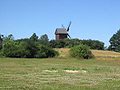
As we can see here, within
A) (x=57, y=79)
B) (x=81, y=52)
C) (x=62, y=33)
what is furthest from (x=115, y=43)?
(x=57, y=79)

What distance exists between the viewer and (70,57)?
90625mm

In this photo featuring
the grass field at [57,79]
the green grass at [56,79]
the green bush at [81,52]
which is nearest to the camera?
the green grass at [56,79]

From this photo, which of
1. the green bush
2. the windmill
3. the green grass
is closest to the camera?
the green grass

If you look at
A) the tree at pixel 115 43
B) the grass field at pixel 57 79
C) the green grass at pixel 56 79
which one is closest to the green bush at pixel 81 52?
the grass field at pixel 57 79

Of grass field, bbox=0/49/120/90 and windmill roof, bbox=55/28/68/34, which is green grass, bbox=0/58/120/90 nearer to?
grass field, bbox=0/49/120/90

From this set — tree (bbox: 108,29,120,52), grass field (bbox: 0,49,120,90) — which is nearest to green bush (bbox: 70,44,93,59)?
grass field (bbox: 0,49,120,90)

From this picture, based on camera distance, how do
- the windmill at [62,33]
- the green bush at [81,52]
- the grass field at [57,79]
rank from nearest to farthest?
the grass field at [57,79] < the green bush at [81,52] < the windmill at [62,33]

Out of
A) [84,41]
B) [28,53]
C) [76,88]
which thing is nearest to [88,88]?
[76,88]

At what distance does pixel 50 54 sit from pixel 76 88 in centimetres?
6949

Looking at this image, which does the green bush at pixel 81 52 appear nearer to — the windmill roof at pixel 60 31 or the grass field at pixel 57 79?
the grass field at pixel 57 79

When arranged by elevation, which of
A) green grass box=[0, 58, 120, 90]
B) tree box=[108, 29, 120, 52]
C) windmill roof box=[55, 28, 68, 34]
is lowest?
green grass box=[0, 58, 120, 90]

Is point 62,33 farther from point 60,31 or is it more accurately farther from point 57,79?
point 57,79

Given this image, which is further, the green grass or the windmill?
the windmill

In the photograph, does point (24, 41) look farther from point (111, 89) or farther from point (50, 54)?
point (111, 89)
